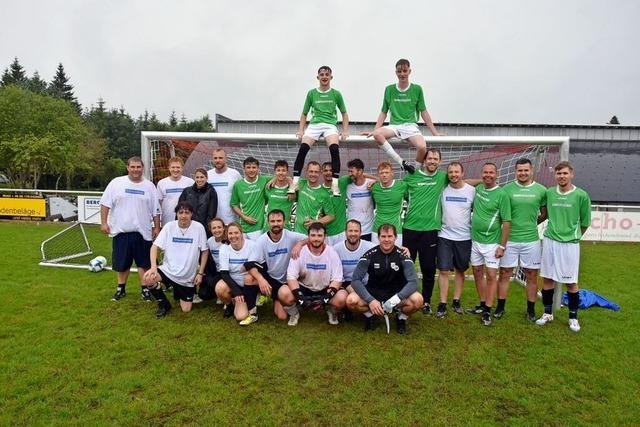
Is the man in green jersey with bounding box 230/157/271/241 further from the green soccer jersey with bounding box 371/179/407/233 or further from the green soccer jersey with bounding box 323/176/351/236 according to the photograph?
the green soccer jersey with bounding box 371/179/407/233

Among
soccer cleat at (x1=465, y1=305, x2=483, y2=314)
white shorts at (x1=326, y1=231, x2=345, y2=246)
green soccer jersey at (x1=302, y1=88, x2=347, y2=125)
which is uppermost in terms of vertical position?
green soccer jersey at (x1=302, y1=88, x2=347, y2=125)

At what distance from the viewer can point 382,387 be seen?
3.30 meters

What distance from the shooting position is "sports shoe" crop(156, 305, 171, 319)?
4.90m

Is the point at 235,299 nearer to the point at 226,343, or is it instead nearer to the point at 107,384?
the point at 226,343

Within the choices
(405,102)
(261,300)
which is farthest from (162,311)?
(405,102)

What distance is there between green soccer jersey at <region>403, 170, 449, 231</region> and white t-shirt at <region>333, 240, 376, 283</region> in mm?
647

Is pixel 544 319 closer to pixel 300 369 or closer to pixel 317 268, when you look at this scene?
pixel 317 268

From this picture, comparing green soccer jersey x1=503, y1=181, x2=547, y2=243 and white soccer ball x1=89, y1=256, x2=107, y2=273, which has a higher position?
green soccer jersey x1=503, y1=181, x2=547, y2=243

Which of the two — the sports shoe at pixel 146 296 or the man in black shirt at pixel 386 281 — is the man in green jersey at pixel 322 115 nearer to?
the man in black shirt at pixel 386 281

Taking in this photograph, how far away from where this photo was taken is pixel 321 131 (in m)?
5.50

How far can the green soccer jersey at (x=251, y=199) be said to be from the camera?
213 inches

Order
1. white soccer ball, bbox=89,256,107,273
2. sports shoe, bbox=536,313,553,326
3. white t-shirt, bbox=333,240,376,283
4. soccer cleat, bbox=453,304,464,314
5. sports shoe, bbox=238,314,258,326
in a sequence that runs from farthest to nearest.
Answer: white soccer ball, bbox=89,256,107,273 → soccer cleat, bbox=453,304,464,314 → sports shoe, bbox=536,313,553,326 → white t-shirt, bbox=333,240,376,283 → sports shoe, bbox=238,314,258,326

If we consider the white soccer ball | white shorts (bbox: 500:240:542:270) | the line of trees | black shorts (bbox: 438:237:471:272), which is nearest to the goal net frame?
white shorts (bbox: 500:240:542:270)

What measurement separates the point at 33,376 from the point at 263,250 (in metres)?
2.40
